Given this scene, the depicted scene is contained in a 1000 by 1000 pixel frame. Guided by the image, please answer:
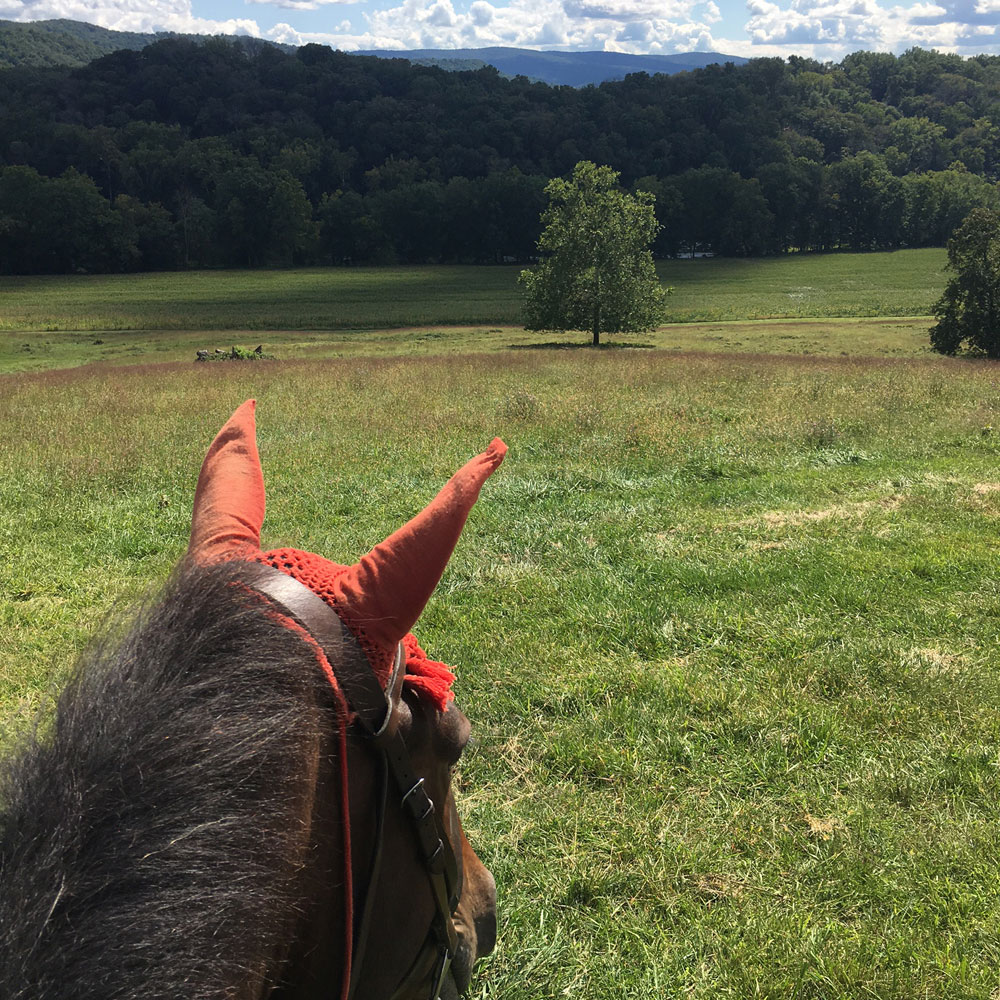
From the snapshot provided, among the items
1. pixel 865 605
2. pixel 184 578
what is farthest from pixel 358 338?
pixel 184 578

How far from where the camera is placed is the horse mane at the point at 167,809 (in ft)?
2.79

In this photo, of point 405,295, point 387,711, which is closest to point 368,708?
point 387,711

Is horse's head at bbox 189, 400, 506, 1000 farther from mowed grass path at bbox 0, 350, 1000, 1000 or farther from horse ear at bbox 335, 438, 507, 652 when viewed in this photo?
mowed grass path at bbox 0, 350, 1000, 1000

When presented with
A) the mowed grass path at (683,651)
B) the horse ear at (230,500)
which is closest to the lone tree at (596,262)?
the mowed grass path at (683,651)

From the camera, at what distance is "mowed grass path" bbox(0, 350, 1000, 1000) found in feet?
8.84

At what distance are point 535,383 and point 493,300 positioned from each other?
4575cm

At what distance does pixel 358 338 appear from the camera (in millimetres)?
38812

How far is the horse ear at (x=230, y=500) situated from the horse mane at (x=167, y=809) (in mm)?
177

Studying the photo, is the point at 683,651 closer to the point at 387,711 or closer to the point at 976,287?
the point at 387,711

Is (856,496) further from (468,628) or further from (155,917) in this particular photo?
(155,917)

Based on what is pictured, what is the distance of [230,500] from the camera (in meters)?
1.42

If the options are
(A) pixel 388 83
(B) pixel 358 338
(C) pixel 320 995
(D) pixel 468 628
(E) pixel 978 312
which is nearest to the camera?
(C) pixel 320 995

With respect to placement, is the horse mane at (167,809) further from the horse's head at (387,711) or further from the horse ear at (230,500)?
the horse ear at (230,500)

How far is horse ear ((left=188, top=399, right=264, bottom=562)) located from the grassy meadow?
17 cm
